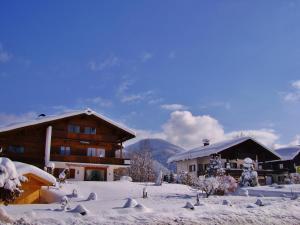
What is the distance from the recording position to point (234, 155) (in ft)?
165

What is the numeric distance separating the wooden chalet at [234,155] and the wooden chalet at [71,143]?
12.0 metres

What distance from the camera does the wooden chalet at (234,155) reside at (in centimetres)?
4894

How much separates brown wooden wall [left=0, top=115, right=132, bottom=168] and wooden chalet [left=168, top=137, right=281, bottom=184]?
1226 centimetres

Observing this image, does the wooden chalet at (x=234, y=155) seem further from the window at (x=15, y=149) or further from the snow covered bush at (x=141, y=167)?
the window at (x=15, y=149)

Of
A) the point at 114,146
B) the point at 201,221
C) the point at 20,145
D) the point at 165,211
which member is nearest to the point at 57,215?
the point at 165,211

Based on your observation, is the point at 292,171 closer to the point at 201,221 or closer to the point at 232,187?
the point at 232,187

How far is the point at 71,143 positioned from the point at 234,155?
21.2 m

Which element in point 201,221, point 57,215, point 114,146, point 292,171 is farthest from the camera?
point 292,171

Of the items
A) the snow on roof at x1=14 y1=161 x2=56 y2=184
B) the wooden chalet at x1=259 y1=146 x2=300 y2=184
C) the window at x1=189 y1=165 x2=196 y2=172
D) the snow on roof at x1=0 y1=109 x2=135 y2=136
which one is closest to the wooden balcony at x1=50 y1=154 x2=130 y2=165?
the snow on roof at x1=0 y1=109 x2=135 y2=136

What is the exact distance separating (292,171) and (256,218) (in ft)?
143

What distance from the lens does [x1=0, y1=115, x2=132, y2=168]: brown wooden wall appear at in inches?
1490

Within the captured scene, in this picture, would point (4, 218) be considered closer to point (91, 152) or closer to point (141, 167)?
point (91, 152)

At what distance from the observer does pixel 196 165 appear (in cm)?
5300

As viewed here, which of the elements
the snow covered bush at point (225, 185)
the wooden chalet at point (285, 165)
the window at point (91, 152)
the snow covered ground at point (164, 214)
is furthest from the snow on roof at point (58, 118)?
the wooden chalet at point (285, 165)
